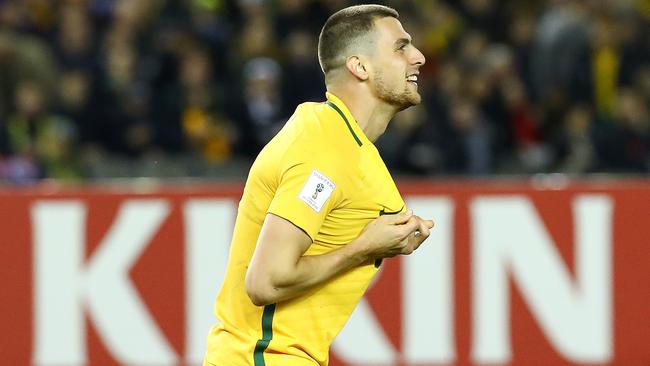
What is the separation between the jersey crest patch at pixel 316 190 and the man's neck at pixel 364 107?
0.35 meters

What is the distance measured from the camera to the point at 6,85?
995 cm

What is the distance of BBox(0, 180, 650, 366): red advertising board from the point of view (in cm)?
780

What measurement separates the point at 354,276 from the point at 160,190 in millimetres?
3962

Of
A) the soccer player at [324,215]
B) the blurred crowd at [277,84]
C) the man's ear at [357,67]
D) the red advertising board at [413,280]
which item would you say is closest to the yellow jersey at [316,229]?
the soccer player at [324,215]

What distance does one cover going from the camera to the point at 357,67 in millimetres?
4207

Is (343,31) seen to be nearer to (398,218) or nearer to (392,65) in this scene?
(392,65)

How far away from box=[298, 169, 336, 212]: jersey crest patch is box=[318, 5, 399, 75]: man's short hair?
1.49ft

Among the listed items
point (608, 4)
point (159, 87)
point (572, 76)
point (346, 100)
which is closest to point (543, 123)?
point (572, 76)

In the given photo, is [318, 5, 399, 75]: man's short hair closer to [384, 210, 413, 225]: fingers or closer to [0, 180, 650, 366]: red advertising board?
[384, 210, 413, 225]: fingers

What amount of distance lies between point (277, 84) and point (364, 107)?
595 centimetres

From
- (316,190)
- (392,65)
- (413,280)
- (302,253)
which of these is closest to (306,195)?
(316,190)

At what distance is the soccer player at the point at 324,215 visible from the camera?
3908mm

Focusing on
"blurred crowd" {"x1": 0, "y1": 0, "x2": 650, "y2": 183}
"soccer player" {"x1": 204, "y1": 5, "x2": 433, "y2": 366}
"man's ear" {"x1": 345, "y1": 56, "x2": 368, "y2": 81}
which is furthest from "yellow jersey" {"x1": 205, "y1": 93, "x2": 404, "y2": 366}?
"blurred crowd" {"x1": 0, "y1": 0, "x2": 650, "y2": 183}

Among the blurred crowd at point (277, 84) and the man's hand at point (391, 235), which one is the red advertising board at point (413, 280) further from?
the man's hand at point (391, 235)
